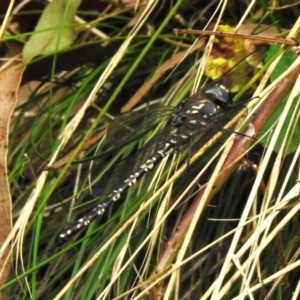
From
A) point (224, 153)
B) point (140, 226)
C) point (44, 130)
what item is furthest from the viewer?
point (44, 130)

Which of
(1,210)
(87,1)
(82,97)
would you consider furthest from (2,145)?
(87,1)

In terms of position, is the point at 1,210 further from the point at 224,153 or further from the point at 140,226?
the point at 224,153

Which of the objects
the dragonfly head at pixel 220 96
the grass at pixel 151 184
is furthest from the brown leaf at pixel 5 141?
the dragonfly head at pixel 220 96

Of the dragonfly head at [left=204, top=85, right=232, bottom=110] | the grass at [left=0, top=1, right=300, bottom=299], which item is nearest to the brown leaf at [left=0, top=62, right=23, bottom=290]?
the grass at [left=0, top=1, right=300, bottom=299]

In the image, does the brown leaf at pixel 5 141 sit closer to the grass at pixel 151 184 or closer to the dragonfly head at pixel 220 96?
the grass at pixel 151 184

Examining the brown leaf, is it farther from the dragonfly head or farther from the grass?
the dragonfly head

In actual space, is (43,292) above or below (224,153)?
below
